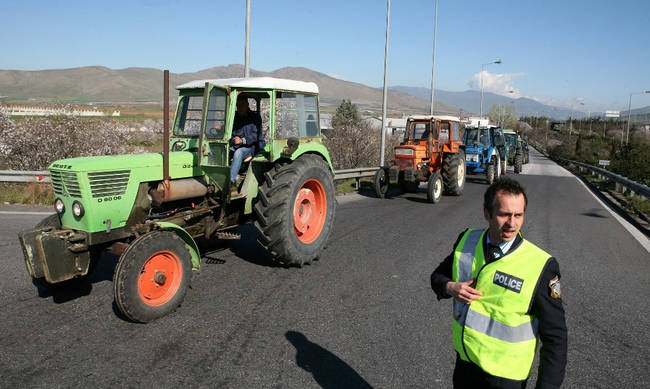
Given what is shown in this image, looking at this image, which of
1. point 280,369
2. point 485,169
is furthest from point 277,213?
point 485,169

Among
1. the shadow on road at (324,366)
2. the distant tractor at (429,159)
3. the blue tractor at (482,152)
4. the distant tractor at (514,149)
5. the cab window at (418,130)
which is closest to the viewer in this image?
the shadow on road at (324,366)

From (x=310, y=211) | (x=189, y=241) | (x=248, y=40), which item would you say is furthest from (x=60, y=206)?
(x=248, y=40)

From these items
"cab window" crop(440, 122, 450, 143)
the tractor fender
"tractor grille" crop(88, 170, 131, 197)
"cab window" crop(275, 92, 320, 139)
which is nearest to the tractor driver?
"cab window" crop(275, 92, 320, 139)

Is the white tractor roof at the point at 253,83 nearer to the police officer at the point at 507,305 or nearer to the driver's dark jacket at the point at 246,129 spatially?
the driver's dark jacket at the point at 246,129

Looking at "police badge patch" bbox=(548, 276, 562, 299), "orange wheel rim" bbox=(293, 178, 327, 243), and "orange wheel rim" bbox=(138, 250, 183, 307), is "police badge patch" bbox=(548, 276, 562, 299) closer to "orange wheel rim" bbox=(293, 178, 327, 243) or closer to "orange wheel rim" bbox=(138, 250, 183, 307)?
"orange wheel rim" bbox=(138, 250, 183, 307)

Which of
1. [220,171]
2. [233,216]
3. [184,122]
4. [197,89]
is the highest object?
[197,89]

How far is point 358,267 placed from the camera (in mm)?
6496

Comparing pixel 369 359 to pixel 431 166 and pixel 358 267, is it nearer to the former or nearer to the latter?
pixel 358 267

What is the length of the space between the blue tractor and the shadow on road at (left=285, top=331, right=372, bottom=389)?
1650 cm

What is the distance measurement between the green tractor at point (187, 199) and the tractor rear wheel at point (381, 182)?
6.37 meters

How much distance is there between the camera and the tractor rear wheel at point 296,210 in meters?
5.89

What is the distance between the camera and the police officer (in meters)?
2.07

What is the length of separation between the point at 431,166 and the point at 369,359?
10.7 m

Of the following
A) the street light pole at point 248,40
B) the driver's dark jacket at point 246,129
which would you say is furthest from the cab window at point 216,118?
the street light pole at point 248,40
